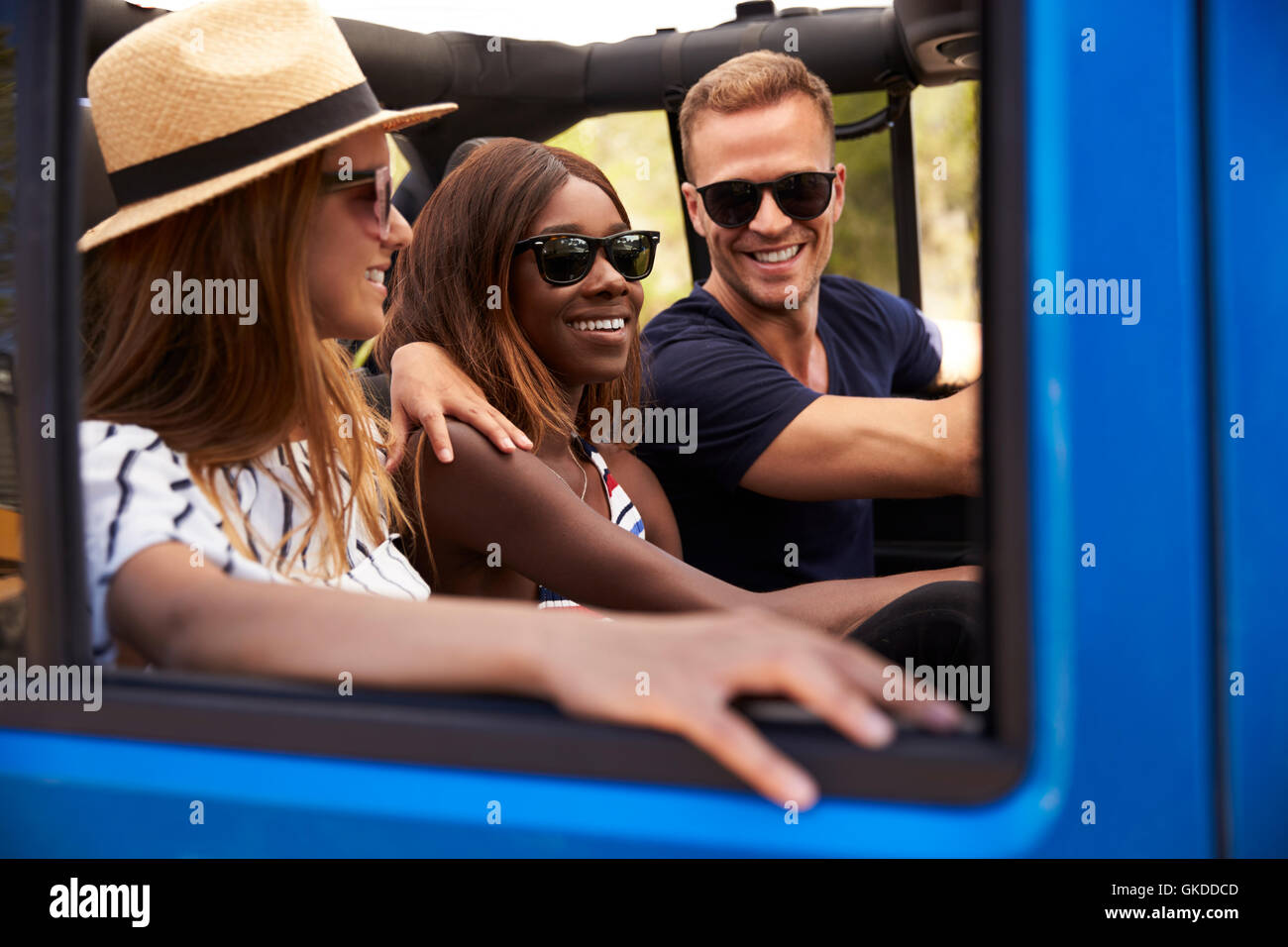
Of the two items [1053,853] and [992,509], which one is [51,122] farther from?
[1053,853]

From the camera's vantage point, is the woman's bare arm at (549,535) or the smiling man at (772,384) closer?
the woman's bare arm at (549,535)

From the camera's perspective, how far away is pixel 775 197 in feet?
8.05

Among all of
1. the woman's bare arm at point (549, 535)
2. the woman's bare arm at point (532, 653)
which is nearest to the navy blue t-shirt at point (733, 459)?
the woman's bare arm at point (549, 535)

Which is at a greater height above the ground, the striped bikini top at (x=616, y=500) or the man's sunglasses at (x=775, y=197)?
the man's sunglasses at (x=775, y=197)

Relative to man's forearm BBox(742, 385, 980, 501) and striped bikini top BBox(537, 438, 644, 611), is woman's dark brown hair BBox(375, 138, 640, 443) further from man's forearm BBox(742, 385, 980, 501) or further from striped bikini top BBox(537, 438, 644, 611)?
man's forearm BBox(742, 385, 980, 501)

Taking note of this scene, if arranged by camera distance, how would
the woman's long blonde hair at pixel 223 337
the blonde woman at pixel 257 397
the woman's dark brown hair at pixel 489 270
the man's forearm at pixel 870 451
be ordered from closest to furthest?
1. the blonde woman at pixel 257 397
2. the woman's long blonde hair at pixel 223 337
3. the woman's dark brown hair at pixel 489 270
4. the man's forearm at pixel 870 451

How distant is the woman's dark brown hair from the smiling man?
15.2 inches

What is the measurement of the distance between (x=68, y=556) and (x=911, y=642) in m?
1.09

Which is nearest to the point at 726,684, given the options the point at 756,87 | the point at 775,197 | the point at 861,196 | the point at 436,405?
the point at 436,405

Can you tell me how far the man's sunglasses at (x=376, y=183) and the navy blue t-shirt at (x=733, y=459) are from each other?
0.95 meters

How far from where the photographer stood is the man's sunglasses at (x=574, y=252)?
206 cm

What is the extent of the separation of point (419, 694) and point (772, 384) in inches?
57.5

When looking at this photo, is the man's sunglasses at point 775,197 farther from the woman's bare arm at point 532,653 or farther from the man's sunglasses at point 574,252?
the woman's bare arm at point 532,653
